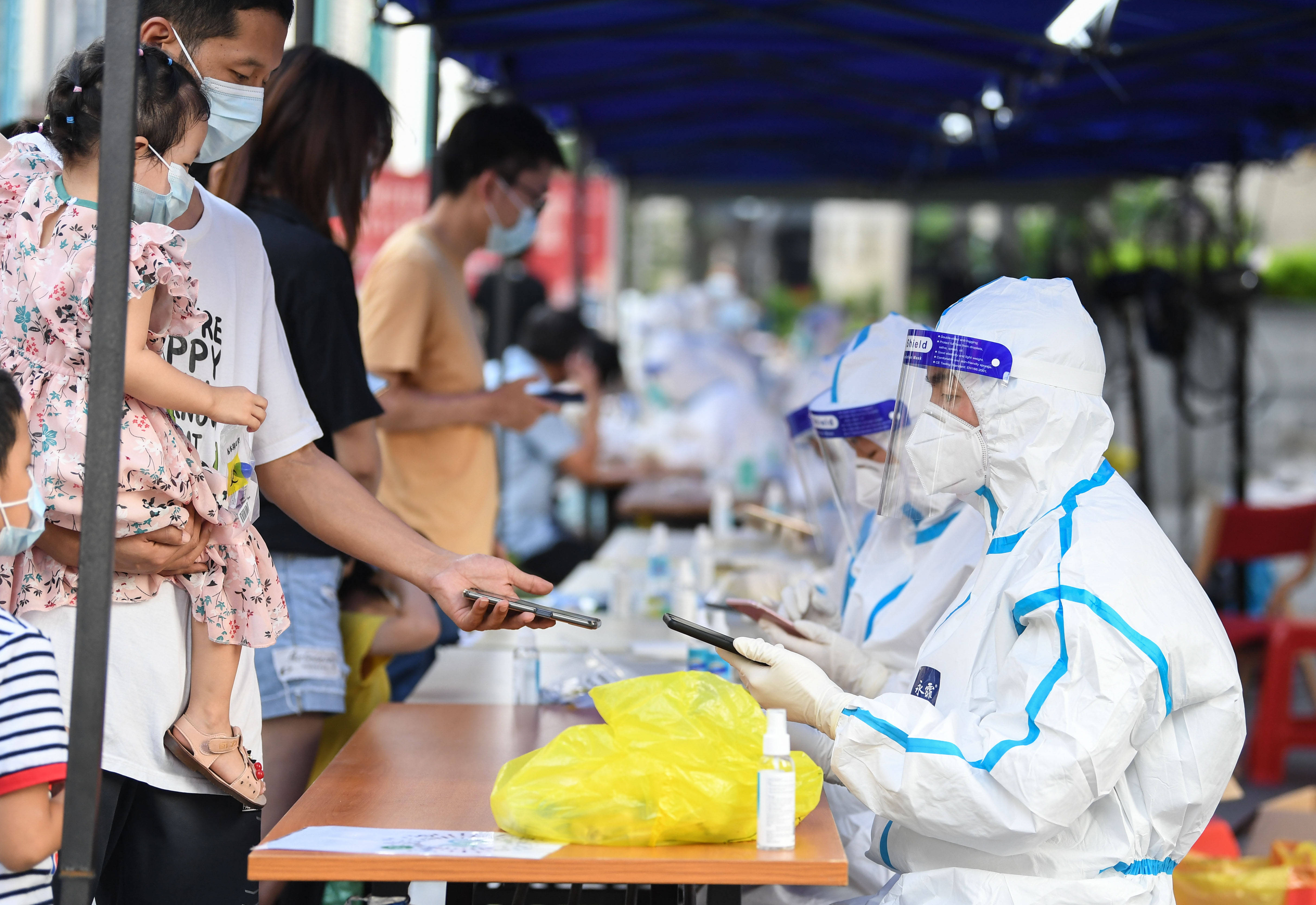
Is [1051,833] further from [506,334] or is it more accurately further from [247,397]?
[506,334]

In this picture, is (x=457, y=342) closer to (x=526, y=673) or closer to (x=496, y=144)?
(x=496, y=144)

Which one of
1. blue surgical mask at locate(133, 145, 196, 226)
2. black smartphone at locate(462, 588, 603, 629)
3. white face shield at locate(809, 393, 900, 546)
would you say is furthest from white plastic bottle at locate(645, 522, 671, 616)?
→ blue surgical mask at locate(133, 145, 196, 226)

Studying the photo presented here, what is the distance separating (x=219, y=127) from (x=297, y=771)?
4.29 feet

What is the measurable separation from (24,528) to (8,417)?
138 mm

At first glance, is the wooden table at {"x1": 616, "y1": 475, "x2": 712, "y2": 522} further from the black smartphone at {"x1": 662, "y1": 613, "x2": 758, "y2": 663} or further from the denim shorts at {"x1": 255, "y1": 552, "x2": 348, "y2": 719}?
the black smartphone at {"x1": 662, "y1": 613, "x2": 758, "y2": 663}

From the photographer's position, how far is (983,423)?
2002mm

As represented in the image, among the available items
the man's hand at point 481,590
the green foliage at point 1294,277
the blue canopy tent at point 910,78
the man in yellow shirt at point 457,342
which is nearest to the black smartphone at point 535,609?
the man's hand at point 481,590

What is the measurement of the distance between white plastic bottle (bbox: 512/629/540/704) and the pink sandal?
30.6 inches

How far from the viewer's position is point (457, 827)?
5.93 feet

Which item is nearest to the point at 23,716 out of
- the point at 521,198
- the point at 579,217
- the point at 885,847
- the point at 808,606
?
the point at 885,847

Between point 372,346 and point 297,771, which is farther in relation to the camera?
point 372,346

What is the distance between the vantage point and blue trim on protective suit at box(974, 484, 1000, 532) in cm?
206

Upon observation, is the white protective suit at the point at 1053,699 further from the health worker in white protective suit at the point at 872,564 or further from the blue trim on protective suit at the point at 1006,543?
the health worker in white protective suit at the point at 872,564

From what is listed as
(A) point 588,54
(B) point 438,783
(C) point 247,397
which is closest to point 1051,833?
(B) point 438,783
